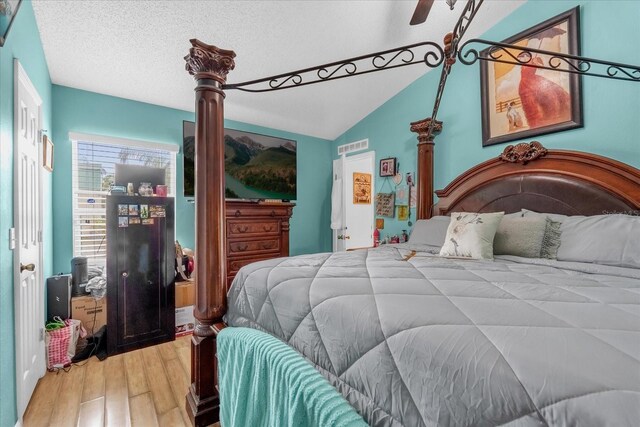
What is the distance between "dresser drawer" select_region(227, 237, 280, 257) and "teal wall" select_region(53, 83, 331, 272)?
544mm

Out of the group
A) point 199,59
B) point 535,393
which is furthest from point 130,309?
point 535,393

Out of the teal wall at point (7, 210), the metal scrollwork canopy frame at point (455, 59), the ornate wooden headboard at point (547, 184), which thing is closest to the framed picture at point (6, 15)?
the teal wall at point (7, 210)

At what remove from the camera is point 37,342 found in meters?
1.98

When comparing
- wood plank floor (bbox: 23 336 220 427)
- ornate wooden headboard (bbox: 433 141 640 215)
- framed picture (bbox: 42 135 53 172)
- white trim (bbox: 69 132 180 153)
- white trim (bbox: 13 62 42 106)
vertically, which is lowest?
wood plank floor (bbox: 23 336 220 427)

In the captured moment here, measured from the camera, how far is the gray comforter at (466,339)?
1.67 feet

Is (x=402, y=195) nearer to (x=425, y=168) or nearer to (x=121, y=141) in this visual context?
(x=425, y=168)

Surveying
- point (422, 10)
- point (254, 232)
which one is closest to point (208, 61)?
point (422, 10)

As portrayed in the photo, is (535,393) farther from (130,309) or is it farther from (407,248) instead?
(130,309)

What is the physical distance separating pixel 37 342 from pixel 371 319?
2525 mm

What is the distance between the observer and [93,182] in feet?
9.46

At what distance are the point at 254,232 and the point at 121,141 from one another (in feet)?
5.59

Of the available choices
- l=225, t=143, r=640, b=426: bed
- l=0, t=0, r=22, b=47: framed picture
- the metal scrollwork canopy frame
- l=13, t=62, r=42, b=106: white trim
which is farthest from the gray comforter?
l=13, t=62, r=42, b=106: white trim

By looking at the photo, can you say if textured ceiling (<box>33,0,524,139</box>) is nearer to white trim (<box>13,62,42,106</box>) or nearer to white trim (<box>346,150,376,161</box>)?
white trim (<box>13,62,42,106</box>)

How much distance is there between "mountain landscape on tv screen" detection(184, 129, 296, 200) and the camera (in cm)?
353
